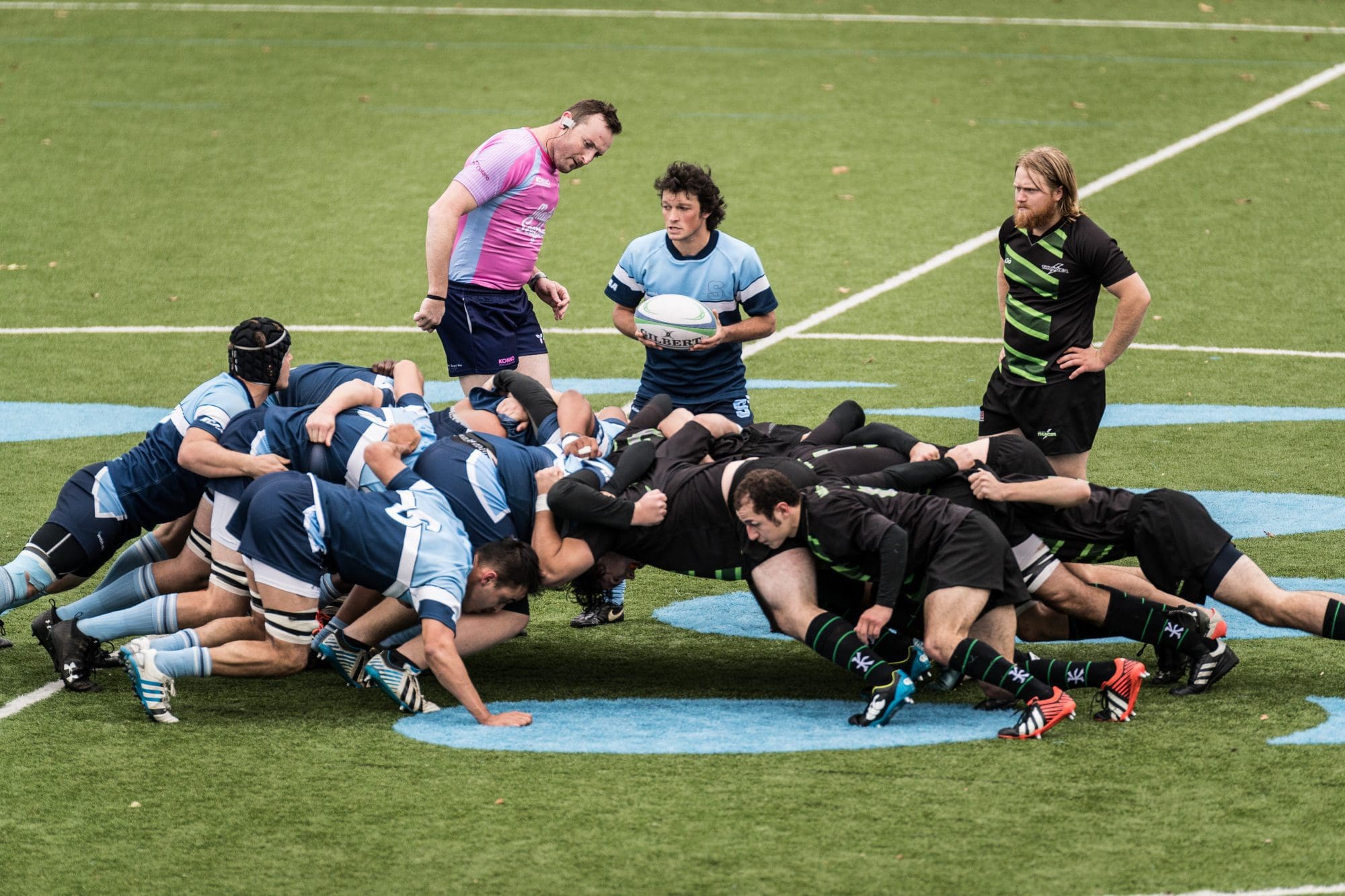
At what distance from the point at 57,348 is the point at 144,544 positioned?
613 centimetres

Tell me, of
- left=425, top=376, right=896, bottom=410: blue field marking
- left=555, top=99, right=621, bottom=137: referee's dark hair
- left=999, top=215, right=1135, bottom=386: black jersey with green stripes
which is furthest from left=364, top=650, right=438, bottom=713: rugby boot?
left=425, top=376, right=896, bottom=410: blue field marking

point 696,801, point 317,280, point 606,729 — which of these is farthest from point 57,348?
point 696,801

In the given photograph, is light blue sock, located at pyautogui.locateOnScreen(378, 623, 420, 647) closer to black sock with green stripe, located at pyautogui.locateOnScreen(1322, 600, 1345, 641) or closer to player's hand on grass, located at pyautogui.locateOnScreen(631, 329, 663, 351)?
player's hand on grass, located at pyautogui.locateOnScreen(631, 329, 663, 351)

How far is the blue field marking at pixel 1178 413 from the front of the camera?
457 inches

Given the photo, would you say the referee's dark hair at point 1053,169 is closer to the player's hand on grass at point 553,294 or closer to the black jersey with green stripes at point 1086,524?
the black jersey with green stripes at point 1086,524

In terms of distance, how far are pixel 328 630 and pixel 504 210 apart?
270cm

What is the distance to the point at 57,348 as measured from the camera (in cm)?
1360

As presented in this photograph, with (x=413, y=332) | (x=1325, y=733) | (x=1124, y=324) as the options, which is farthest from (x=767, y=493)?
(x=413, y=332)

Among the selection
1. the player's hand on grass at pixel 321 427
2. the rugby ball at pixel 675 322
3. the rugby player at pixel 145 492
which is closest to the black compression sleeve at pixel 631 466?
the rugby ball at pixel 675 322

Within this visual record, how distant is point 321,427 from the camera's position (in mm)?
7477

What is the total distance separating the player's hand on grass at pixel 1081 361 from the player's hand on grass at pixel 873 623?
1919mm

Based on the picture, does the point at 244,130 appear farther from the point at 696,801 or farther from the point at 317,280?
the point at 696,801

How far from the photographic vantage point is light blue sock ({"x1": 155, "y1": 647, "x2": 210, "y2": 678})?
6.86 metres

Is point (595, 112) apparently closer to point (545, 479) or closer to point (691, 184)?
point (691, 184)
